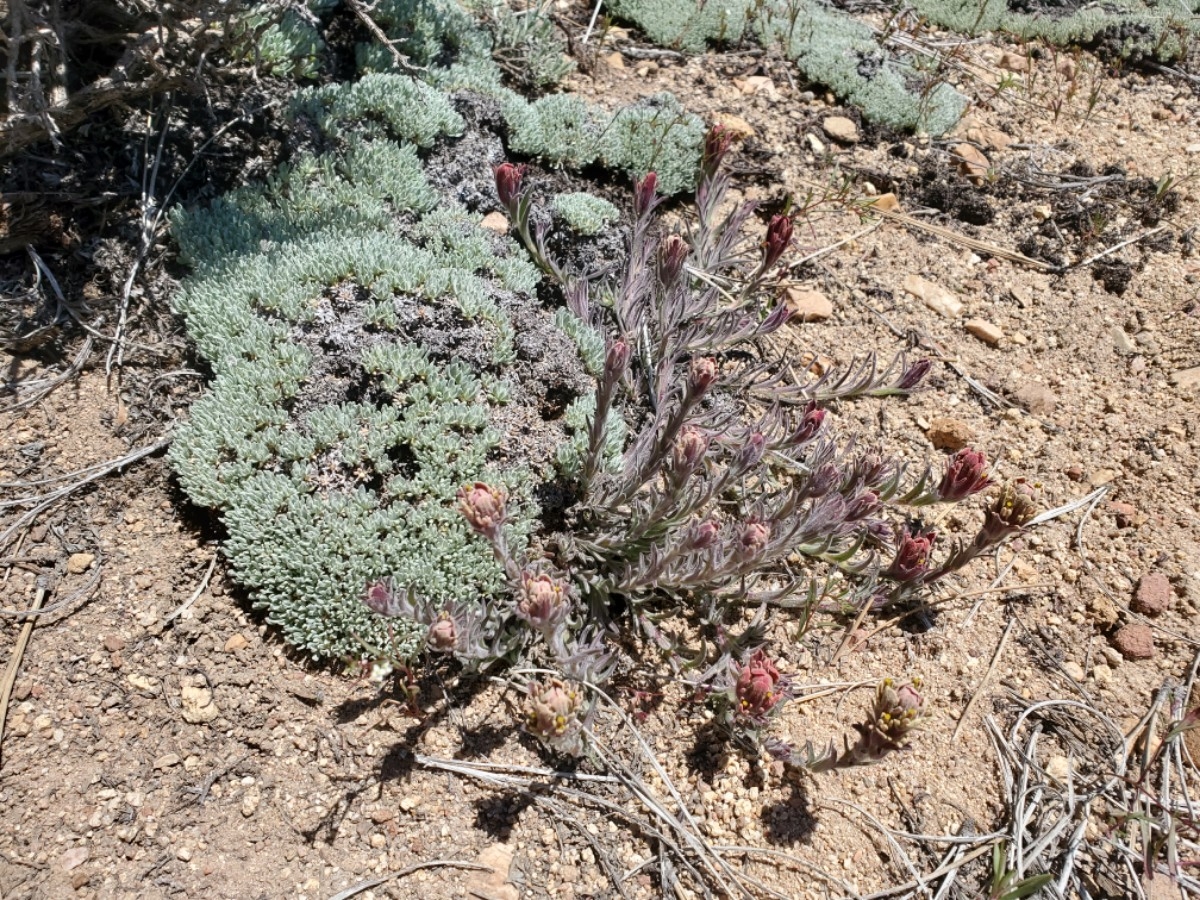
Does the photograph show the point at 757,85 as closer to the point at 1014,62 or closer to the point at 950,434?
the point at 1014,62

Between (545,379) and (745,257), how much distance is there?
137 cm

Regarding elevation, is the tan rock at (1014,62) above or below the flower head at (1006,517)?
above

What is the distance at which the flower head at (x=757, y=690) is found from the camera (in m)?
2.44

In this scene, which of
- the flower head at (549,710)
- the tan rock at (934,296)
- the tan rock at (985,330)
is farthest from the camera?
the tan rock at (934,296)

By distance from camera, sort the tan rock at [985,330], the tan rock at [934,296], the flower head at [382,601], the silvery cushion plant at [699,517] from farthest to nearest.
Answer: the tan rock at [934,296], the tan rock at [985,330], the silvery cushion plant at [699,517], the flower head at [382,601]

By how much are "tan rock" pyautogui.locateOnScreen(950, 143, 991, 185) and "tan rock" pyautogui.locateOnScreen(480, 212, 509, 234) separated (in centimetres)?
255

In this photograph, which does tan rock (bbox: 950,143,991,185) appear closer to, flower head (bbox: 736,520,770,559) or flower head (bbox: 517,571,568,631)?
flower head (bbox: 736,520,770,559)

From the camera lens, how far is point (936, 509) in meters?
3.47

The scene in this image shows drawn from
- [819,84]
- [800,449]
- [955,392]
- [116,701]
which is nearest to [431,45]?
[819,84]

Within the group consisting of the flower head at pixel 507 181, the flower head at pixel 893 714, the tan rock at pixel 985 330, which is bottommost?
the flower head at pixel 893 714

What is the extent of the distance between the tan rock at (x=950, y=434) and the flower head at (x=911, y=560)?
75 centimetres

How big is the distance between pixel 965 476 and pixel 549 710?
5.06ft

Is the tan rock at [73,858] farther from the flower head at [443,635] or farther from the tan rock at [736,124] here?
the tan rock at [736,124]

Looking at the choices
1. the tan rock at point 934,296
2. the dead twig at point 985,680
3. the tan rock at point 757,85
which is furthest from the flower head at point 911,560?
the tan rock at point 757,85
